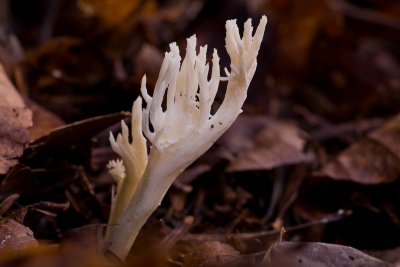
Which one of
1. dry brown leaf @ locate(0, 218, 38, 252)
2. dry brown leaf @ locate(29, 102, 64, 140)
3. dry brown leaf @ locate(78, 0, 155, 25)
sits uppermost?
dry brown leaf @ locate(78, 0, 155, 25)

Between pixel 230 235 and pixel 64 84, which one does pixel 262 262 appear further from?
pixel 64 84

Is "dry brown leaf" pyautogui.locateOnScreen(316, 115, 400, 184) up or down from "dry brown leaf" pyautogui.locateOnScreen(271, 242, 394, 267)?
down

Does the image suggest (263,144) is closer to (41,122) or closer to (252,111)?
(252,111)

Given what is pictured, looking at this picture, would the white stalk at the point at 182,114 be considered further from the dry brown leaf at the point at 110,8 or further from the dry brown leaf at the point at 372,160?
the dry brown leaf at the point at 110,8

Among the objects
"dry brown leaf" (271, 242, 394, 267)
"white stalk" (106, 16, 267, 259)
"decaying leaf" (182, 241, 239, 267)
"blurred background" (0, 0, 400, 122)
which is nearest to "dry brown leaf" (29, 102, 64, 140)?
"blurred background" (0, 0, 400, 122)

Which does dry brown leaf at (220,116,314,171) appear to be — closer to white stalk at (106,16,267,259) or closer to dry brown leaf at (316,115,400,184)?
dry brown leaf at (316,115,400,184)

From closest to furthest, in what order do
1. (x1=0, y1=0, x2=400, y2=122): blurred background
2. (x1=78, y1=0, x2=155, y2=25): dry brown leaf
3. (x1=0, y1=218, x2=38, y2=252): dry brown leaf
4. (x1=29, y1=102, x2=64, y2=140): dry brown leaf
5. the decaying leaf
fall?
1. (x1=0, y1=218, x2=38, y2=252): dry brown leaf
2. the decaying leaf
3. (x1=29, y1=102, x2=64, y2=140): dry brown leaf
4. (x1=0, y1=0, x2=400, y2=122): blurred background
5. (x1=78, y1=0, x2=155, y2=25): dry brown leaf

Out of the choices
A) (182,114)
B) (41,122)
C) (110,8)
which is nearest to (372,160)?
(182,114)
